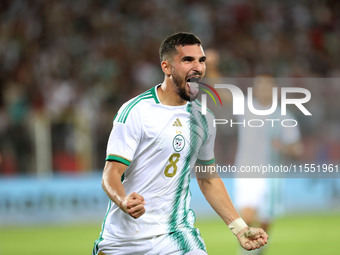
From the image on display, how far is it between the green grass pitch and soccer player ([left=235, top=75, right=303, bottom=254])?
1869 mm

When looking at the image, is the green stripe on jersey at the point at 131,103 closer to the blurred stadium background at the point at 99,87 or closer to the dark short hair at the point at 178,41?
the dark short hair at the point at 178,41

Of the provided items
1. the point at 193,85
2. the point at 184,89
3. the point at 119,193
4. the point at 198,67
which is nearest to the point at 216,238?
the point at 193,85

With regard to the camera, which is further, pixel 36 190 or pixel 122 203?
pixel 36 190

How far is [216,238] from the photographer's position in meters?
11.8

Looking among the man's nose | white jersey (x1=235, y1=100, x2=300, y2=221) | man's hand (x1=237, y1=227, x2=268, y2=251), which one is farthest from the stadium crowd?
man's hand (x1=237, y1=227, x2=268, y2=251)

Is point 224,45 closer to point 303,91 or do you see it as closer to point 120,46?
point 120,46

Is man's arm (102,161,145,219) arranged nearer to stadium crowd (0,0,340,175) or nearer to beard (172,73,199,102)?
beard (172,73,199,102)

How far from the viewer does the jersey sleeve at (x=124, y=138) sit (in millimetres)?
4516

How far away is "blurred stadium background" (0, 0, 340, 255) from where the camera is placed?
1212 cm

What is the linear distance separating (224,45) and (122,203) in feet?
47.0

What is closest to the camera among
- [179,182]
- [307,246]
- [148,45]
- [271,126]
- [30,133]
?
[179,182]

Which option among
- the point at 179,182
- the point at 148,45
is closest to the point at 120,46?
the point at 148,45

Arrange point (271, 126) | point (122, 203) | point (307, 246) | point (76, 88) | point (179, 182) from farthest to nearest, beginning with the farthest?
point (76, 88)
point (307, 246)
point (271, 126)
point (179, 182)
point (122, 203)

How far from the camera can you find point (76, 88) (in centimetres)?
1611
